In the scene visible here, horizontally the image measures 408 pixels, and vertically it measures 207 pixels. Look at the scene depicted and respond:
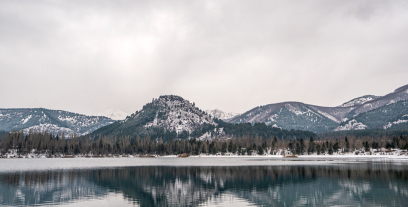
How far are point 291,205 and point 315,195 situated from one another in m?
9.75

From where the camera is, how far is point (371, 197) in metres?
43.2

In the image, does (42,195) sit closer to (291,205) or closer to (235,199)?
(235,199)

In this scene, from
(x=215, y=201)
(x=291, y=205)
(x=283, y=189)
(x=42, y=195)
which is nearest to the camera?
(x=291, y=205)

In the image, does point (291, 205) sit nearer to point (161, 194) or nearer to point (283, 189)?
point (283, 189)

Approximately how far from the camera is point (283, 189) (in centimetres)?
5247

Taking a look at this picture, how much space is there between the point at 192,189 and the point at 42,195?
83.3 ft

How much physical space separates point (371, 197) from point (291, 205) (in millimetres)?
14909

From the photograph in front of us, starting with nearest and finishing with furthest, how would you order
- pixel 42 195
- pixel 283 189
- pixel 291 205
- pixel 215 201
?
1. pixel 291 205
2. pixel 215 201
3. pixel 42 195
4. pixel 283 189

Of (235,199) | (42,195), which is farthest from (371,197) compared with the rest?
(42,195)

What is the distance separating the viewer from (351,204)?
38.4m

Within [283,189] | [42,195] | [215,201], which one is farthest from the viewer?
[283,189]

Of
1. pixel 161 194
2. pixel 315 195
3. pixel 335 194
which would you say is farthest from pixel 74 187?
pixel 335 194

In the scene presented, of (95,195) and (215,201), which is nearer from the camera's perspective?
(215,201)

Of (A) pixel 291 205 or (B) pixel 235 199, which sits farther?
(B) pixel 235 199
